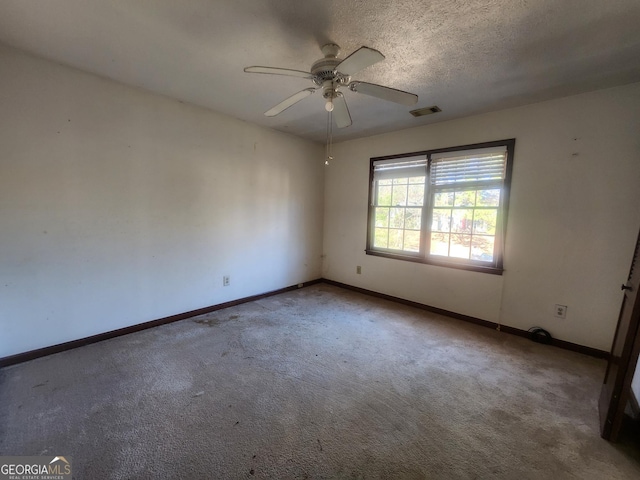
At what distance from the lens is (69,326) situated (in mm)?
2438

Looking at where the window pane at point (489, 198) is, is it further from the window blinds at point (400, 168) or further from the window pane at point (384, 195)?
the window pane at point (384, 195)

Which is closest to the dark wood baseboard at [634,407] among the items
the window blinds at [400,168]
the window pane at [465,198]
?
the window pane at [465,198]

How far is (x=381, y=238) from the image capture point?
4.16 metres

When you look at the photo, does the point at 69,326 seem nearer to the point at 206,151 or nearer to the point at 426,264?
the point at 206,151

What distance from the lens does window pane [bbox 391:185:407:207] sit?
387 centimetres

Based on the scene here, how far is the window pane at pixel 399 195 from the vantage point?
12.7ft

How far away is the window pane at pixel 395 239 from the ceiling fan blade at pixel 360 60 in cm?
267

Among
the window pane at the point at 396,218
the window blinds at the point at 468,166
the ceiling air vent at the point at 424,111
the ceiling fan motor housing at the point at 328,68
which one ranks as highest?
the ceiling air vent at the point at 424,111

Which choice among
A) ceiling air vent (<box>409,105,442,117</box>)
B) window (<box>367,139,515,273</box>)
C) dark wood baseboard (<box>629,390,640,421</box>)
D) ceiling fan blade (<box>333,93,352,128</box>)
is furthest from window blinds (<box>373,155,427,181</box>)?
dark wood baseboard (<box>629,390,640,421</box>)

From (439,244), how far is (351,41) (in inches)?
102

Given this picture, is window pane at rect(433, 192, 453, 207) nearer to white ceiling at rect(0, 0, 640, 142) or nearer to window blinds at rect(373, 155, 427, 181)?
window blinds at rect(373, 155, 427, 181)

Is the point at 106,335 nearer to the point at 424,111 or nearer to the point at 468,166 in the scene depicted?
the point at 424,111

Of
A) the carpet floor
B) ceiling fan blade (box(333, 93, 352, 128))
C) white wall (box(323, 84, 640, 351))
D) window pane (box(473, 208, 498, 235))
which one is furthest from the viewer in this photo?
window pane (box(473, 208, 498, 235))

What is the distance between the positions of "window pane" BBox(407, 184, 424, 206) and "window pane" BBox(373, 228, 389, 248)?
0.57 metres
